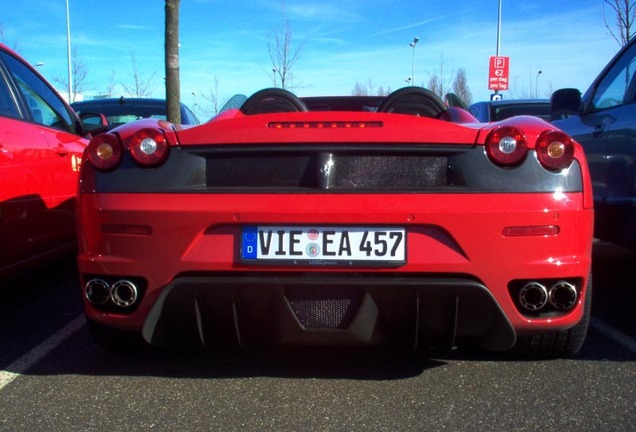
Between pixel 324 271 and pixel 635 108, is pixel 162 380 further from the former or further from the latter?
pixel 635 108

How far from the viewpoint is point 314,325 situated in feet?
8.09

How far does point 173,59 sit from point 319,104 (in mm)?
4015

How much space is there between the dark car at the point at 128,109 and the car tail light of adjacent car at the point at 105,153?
5.21 m

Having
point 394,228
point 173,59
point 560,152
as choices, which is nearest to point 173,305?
point 394,228

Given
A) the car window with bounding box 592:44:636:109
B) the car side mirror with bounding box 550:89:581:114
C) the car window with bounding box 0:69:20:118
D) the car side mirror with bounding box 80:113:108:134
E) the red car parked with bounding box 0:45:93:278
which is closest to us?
the red car parked with bounding box 0:45:93:278

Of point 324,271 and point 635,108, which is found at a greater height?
point 635,108

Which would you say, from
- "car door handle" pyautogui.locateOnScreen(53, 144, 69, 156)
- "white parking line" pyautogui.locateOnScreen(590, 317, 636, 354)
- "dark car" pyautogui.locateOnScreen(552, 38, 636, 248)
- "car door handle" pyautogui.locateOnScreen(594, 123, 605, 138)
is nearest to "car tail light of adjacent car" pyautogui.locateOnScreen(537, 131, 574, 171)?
"white parking line" pyautogui.locateOnScreen(590, 317, 636, 354)

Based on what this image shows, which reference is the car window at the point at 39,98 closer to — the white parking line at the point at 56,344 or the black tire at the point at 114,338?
the white parking line at the point at 56,344

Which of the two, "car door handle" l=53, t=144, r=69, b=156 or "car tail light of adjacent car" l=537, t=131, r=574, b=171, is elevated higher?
"car tail light of adjacent car" l=537, t=131, r=574, b=171

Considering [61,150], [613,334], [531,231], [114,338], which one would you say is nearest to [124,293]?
[114,338]

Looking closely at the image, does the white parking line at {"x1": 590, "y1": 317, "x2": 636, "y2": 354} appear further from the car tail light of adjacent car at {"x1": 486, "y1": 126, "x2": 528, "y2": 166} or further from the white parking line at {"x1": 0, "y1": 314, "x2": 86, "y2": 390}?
the white parking line at {"x1": 0, "y1": 314, "x2": 86, "y2": 390}

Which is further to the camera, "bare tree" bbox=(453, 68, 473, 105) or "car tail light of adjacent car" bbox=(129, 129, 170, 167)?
"bare tree" bbox=(453, 68, 473, 105)

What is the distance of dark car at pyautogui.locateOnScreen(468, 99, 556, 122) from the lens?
8.27m

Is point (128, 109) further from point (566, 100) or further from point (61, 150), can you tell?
point (566, 100)
